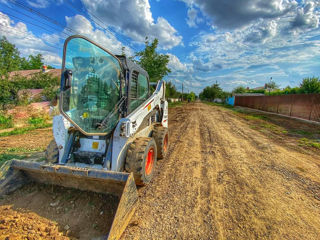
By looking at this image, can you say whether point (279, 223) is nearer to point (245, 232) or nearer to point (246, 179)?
point (245, 232)

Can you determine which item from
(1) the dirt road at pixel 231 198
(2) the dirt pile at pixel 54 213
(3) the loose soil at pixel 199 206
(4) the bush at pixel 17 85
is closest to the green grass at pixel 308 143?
(1) the dirt road at pixel 231 198

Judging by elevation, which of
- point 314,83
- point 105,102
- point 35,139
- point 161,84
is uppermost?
point 314,83

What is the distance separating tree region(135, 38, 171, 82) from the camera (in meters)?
16.5

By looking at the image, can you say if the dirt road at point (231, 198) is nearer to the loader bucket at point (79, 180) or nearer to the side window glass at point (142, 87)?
the loader bucket at point (79, 180)

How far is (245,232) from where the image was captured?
7.16 feet

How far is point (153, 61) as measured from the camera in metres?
16.8

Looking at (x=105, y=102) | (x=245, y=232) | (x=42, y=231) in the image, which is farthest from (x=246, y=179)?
(x=42, y=231)

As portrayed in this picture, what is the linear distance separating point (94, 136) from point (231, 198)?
9.15ft

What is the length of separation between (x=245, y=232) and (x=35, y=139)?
784 cm

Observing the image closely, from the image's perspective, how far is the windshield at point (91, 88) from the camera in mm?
2334

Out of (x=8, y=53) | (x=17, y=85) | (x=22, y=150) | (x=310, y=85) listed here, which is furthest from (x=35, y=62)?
(x=310, y=85)

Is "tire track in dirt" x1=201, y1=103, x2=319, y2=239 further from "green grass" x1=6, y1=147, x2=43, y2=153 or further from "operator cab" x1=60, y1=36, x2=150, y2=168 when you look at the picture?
"green grass" x1=6, y1=147, x2=43, y2=153

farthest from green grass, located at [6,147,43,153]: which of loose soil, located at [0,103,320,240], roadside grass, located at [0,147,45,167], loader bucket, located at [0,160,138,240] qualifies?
loose soil, located at [0,103,320,240]

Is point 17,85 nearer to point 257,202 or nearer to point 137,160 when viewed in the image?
point 137,160
